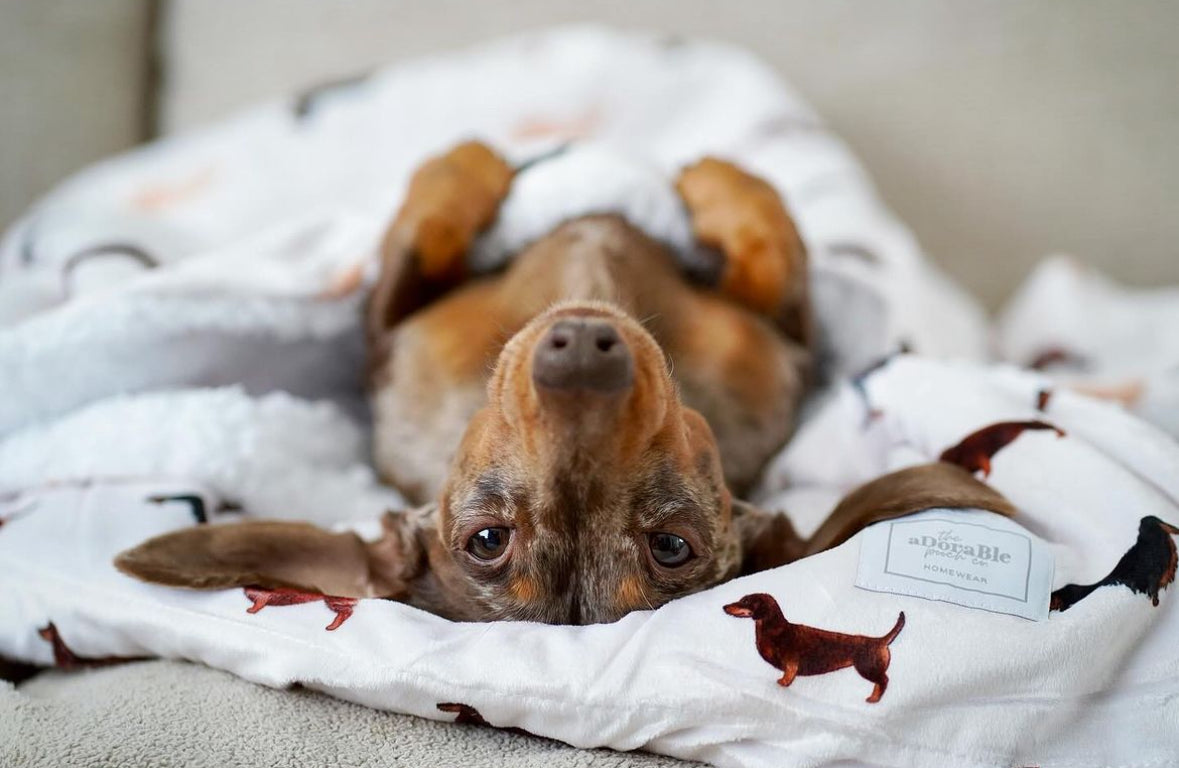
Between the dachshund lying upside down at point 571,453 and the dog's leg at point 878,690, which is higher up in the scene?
the dachshund lying upside down at point 571,453

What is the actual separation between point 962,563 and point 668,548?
0.44 m

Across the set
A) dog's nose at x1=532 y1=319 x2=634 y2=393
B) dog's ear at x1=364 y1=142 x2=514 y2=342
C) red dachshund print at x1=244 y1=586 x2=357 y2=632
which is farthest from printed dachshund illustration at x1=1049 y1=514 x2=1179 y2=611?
dog's ear at x1=364 y1=142 x2=514 y2=342

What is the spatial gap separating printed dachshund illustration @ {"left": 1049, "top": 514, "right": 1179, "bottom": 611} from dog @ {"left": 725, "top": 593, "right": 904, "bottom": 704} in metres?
0.24

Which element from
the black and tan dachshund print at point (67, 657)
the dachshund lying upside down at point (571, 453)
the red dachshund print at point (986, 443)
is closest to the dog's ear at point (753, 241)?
the dachshund lying upside down at point (571, 453)

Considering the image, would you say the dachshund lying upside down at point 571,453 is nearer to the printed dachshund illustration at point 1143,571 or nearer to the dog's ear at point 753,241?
the dog's ear at point 753,241

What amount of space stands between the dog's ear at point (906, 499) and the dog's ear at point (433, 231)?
1191 millimetres

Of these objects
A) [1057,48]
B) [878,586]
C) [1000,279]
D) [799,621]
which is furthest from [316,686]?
[1057,48]

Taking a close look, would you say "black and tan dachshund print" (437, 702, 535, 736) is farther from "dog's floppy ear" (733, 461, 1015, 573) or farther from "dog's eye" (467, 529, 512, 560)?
"dog's floppy ear" (733, 461, 1015, 573)

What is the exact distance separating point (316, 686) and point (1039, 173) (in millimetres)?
2732

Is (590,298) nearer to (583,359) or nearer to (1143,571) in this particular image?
(583,359)

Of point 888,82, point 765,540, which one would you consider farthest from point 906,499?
point 888,82

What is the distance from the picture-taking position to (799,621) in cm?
121

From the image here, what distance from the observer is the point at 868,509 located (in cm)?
142

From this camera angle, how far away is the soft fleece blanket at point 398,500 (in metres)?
1.17
